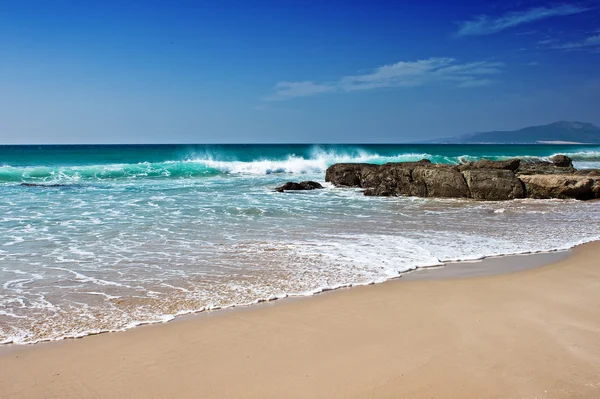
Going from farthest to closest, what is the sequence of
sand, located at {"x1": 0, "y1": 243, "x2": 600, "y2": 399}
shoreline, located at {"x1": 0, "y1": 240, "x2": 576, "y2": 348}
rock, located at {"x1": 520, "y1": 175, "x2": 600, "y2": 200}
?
rock, located at {"x1": 520, "y1": 175, "x2": 600, "y2": 200}, shoreline, located at {"x1": 0, "y1": 240, "x2": 576, "y2": 348}, sand, located at {"x1": 0, "y1": 243, "x2": 600, "y2": 399}

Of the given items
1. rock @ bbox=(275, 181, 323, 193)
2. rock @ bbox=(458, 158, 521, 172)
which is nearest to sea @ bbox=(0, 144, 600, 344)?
rock @ bbox=(275, 181, 323, 193)

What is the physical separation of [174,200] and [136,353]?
40.6 feet

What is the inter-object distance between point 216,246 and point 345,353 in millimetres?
4818

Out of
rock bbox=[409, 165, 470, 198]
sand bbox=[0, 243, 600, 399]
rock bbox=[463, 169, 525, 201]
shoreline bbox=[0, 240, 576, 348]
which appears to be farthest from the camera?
rock bbox=[409, 165, 470, 198]

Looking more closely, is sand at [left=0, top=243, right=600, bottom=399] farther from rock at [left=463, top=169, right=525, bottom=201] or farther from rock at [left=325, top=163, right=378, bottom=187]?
rock at [left=325, top=163, right=378, bottom=187]

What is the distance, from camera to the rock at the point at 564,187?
16.4 meters

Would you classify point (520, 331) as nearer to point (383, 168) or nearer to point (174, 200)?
point (174, 200)

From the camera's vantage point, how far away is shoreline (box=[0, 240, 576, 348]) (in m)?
4.78

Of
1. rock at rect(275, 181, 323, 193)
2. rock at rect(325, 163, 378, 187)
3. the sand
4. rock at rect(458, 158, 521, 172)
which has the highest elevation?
rock at rect(458, 158, 521, 172)

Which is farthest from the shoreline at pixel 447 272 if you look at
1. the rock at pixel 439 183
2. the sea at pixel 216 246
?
the rock at pixel 439 183

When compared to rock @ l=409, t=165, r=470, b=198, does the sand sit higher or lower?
lower

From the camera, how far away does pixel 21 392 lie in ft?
11.6

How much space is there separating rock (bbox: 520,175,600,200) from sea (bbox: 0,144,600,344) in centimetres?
74

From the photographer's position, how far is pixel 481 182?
16984mm
